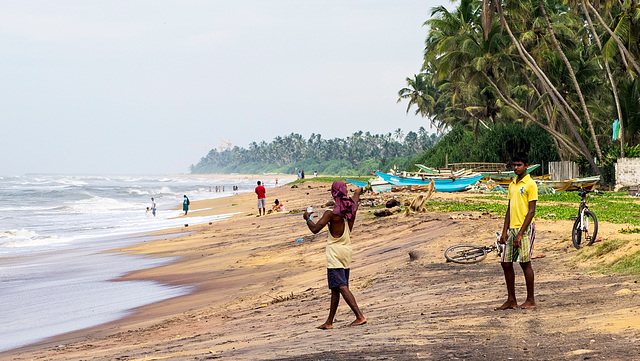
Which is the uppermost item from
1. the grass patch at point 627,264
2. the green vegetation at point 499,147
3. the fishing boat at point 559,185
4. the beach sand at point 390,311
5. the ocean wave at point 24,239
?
the green vegetation at point 499,147

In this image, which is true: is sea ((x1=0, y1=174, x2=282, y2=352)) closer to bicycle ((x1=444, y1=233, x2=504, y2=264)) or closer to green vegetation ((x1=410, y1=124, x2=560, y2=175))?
bicycle ((x1=444, y1=233, x2=504, y2=264))

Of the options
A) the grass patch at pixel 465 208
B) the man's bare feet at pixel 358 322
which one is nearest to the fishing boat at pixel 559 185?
the grass patch at pixel 465 208

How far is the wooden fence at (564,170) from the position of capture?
34812 millimetres

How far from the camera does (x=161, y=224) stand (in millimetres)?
31719

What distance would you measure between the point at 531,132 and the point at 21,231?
32.5 meters

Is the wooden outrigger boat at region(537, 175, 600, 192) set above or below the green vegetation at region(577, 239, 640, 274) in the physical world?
above

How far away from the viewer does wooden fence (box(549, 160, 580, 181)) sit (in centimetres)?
3481

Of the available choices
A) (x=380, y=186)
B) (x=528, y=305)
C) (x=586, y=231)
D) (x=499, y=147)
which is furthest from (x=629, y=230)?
(x=499, y=147)

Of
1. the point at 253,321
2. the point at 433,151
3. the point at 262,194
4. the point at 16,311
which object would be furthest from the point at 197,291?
the point at 433,151

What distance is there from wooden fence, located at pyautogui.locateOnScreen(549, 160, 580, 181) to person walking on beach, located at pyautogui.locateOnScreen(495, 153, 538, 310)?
29.9m

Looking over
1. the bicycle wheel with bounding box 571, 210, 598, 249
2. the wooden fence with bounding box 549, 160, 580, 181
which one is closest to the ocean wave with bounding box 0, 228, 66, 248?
the bicycle wheel with bounding box 571, 210, 598, 249

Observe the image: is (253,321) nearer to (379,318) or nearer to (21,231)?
(379,318)

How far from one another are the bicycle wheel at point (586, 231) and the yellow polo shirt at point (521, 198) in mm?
4099

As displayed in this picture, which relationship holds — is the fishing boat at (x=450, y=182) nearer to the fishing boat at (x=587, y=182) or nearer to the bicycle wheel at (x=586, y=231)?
the fishing boat at (x=587, y=182)
